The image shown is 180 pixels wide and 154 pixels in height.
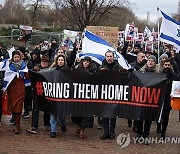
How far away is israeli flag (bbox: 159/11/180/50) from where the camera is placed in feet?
28.5

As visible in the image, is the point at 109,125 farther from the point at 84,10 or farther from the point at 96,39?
the point at 84,10

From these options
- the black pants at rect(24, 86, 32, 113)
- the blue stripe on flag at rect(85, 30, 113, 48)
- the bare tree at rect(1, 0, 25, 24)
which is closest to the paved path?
the black pants at rect(24, 86, 32, 113)

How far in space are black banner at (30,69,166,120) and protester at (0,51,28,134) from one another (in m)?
0.38

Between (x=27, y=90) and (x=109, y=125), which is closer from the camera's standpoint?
(x=109, y=125)

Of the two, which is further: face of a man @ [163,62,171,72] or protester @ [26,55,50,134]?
protester @ [26,55,50,134]

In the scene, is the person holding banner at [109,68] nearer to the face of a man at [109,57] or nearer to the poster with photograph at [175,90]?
the face of a man at [109,57]

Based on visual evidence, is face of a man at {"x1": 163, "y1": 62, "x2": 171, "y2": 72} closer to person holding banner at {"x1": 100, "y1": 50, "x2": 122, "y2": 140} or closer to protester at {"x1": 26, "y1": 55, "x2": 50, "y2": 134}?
person holding banner at {"x1": 100, "y1": 50, "x2": 122, "y2": 140}

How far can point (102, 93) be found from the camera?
7508 millimetres

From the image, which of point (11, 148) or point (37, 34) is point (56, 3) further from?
point (11, 148)

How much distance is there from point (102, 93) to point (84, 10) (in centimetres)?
3391

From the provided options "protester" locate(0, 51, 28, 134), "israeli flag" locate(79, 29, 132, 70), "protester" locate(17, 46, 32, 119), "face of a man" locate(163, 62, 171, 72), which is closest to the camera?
"face of a man" locate(163, 62, 171, 72)

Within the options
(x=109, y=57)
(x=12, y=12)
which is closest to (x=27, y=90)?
(x=109, y=57)

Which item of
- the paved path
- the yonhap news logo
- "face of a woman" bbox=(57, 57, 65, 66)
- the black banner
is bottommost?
the paved path

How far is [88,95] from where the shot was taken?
7.55 metres
